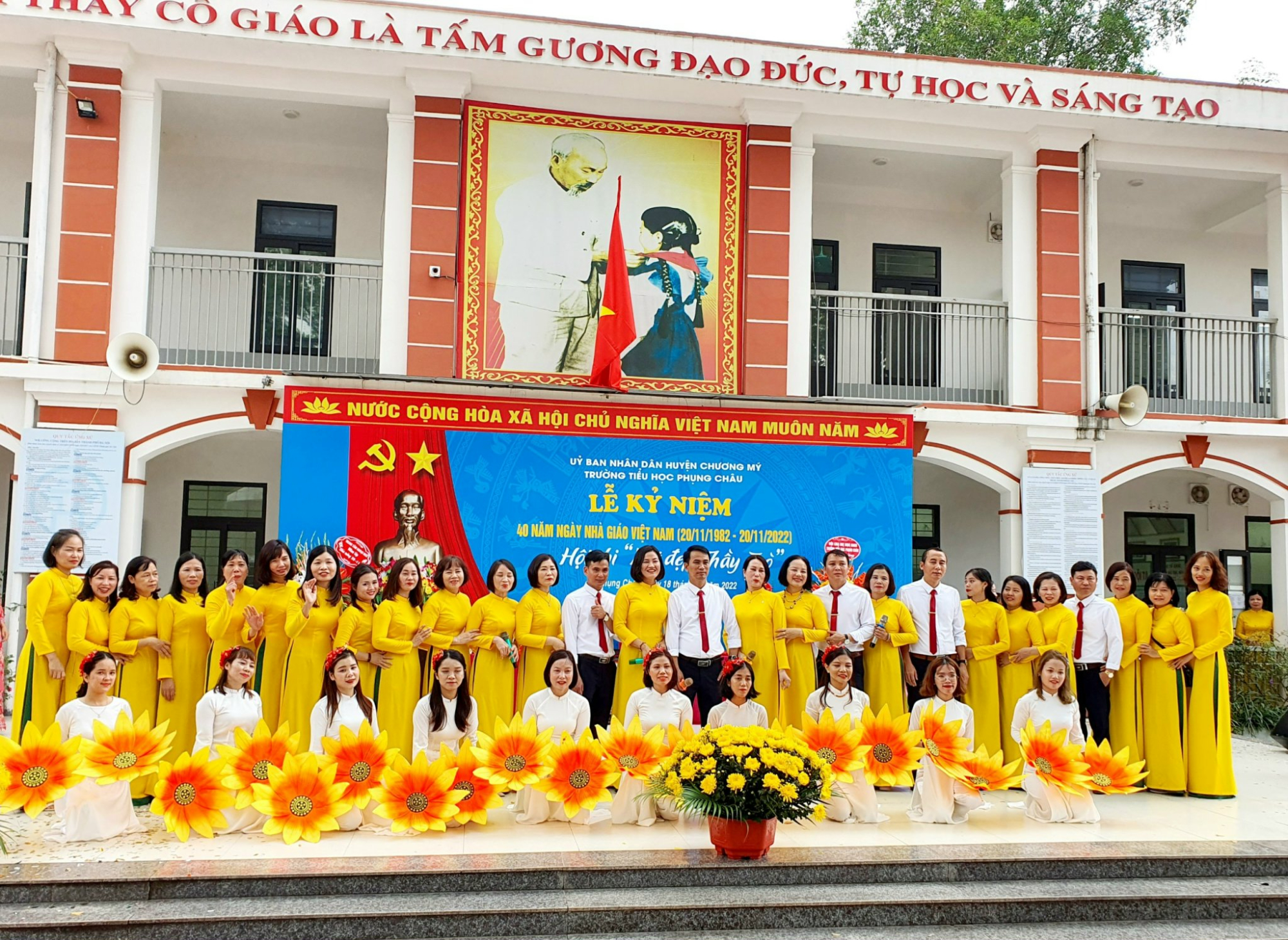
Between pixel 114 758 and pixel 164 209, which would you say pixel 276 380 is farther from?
pixel 114 758

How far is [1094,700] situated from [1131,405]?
12.7 ft

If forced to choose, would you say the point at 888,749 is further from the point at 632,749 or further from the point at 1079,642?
the point at 1079,642

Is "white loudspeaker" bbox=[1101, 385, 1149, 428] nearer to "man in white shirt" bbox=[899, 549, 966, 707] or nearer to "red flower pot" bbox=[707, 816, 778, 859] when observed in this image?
"man in white shirt" bbox=[899, 549, 966, 707]

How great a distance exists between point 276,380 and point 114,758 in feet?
14.8

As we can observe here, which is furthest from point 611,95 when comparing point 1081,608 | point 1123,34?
point 1123,34

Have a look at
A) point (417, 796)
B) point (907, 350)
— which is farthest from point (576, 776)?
point (907, 350)

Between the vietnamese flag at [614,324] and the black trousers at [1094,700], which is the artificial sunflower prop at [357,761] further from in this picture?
the black trousers at [1094,700]

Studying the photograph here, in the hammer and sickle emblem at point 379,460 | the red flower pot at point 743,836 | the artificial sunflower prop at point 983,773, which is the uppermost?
the hammer and sickle emblem at point 379,460

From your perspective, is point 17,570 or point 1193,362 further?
point 1193,362

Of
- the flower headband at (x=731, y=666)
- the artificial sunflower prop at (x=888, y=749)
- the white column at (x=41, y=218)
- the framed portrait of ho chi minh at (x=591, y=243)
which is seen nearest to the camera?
the artificial sunflower prop at (x=888, y=749)

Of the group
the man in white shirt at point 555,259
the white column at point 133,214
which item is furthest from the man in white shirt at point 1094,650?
the white column at point 133,214

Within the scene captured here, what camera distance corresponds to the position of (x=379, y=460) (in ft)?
26.2

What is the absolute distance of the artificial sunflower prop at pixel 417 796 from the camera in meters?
5.46

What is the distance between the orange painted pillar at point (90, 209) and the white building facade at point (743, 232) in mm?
25
